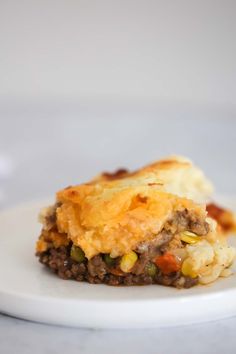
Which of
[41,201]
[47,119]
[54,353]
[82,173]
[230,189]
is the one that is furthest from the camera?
[47,119]

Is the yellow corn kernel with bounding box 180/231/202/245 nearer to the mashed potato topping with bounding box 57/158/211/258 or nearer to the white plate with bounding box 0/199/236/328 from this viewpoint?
the mashed potato topping with bounding box 57/158/211/258

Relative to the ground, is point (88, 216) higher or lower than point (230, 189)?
higher

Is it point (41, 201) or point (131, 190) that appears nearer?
point (131, 190)

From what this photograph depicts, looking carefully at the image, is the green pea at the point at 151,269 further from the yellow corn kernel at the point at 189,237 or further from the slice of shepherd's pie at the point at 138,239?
the yellow corn kernel at the point at 189,237

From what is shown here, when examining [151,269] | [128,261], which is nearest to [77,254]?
[128,261]

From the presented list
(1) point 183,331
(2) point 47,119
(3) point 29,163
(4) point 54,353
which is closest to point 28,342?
(4) point 54,353

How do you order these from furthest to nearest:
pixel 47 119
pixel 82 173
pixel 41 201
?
pixel 47 119 < pixel 82 173 < pixel 41 201

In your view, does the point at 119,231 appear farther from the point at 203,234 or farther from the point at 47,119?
the point at 47,119

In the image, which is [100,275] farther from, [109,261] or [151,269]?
[151,269]
